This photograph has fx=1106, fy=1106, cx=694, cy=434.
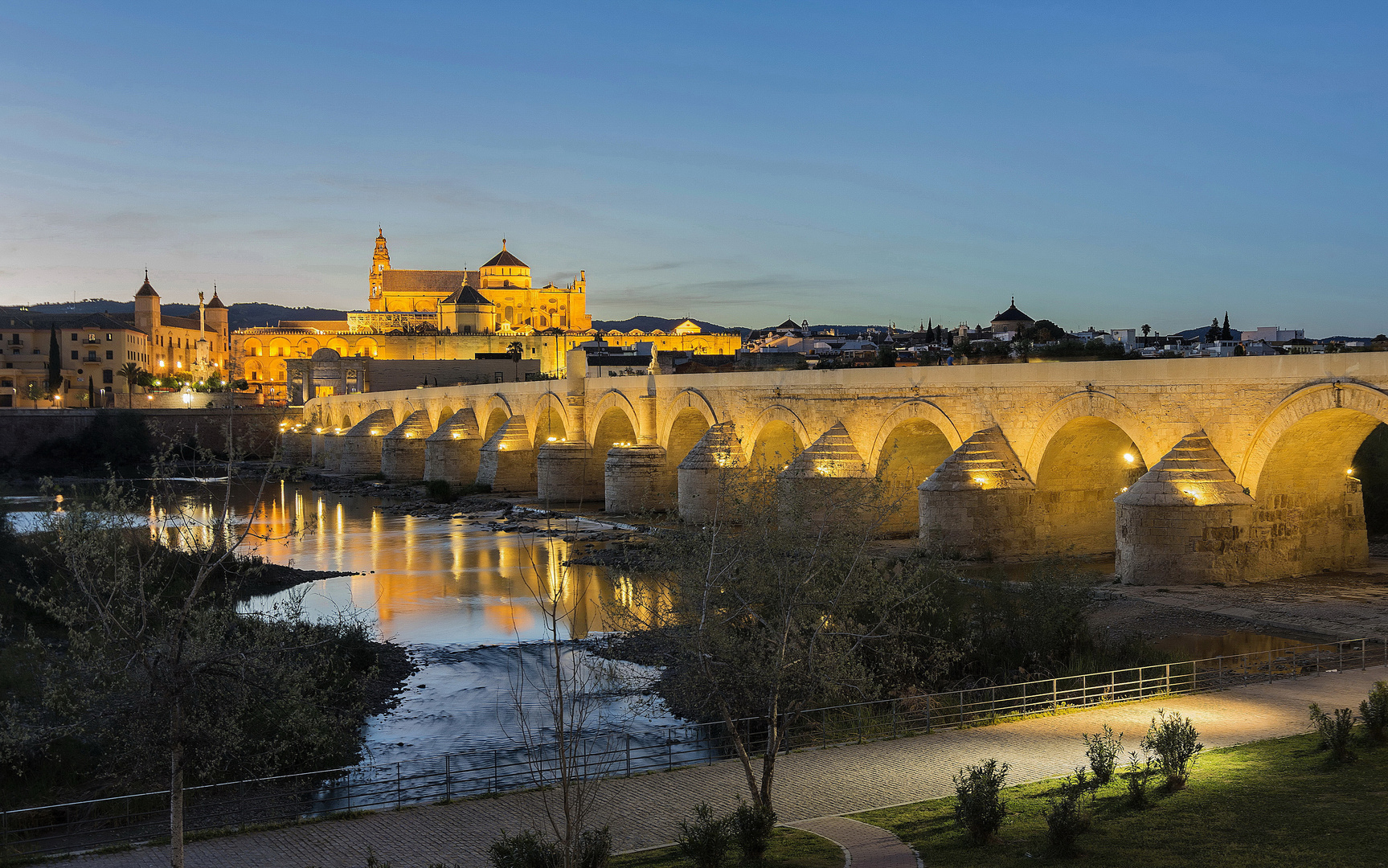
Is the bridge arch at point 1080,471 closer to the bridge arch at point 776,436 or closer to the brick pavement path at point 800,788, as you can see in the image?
the bridge arch at point 776,436

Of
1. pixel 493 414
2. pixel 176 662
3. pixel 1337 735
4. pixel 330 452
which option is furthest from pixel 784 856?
pixel 330 452

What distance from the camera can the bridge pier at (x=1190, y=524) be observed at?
15.0m

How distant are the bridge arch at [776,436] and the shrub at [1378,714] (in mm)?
15644

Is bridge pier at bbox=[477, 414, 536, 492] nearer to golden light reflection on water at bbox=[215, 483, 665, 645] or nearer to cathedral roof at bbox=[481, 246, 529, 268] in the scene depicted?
golden light reflection on water at bbox=[215, 483, 665, 645]

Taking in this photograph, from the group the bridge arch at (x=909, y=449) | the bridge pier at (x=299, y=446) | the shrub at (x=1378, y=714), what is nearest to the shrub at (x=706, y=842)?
the shrub at (x=1378, y=714)

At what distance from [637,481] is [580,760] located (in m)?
18.6

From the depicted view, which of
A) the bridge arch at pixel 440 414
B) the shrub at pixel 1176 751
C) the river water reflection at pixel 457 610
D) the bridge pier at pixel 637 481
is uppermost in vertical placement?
the bridge arch at pixel 440 414

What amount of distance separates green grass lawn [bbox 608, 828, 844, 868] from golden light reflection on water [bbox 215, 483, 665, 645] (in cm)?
199

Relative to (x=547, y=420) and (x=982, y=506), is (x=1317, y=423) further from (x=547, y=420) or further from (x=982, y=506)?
(x=547, y=420)

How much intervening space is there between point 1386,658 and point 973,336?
2160 inches

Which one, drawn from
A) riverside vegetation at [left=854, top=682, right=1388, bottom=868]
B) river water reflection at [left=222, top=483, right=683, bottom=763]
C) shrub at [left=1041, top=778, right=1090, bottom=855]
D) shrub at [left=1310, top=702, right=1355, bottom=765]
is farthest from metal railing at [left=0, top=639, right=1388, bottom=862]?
shrub at [left=1041, top=778, right=1090, bottom=855]

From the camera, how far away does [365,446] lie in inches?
1907

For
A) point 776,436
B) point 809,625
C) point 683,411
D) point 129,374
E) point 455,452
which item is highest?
point 129,374

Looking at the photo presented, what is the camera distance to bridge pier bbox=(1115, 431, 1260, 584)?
14961 mm
